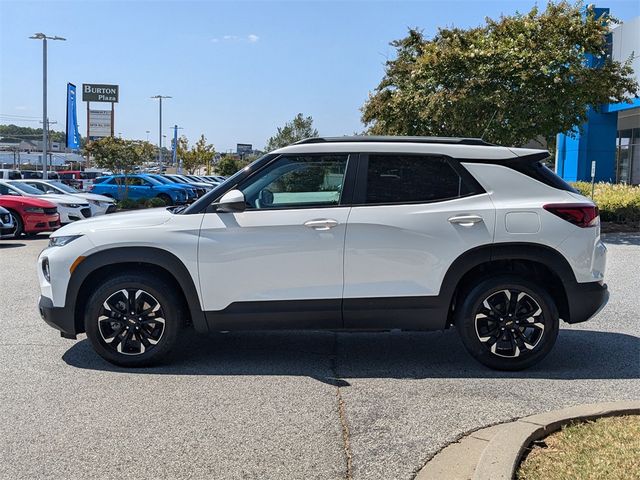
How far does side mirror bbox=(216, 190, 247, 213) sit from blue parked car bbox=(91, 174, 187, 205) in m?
22.4

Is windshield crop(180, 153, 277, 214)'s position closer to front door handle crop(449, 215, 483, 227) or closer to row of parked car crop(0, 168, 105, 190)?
front door handle crop(449, 215, 483, 227)

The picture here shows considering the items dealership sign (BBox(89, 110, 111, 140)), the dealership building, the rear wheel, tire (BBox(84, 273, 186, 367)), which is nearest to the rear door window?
tire (BBox(84, 273, 186, 367))

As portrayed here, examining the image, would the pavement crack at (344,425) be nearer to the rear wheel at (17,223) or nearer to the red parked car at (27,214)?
the red parked car at (27,214)

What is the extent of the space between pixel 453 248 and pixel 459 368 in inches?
41.8

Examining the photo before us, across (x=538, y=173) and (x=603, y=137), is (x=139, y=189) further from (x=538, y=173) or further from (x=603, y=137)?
(x=538, y=173)

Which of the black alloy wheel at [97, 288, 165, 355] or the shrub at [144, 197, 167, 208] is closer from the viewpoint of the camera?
the black alloy wheel at [97, 288, 165, 355]

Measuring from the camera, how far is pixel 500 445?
3.69m

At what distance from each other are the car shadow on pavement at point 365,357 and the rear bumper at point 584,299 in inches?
20.2

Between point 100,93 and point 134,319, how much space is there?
6044cm

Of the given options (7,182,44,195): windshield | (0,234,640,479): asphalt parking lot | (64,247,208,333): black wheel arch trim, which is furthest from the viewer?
(7,182,44,195): windshield

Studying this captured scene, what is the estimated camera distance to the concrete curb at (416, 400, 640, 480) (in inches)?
137

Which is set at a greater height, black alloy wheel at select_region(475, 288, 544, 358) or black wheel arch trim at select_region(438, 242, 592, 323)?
black wheel arch trim at select_region(438, 242, 592, 323)

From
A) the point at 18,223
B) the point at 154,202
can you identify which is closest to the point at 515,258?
the point at 18,223

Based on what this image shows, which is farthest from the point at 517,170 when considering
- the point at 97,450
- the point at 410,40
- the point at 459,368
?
the point at 410,40
